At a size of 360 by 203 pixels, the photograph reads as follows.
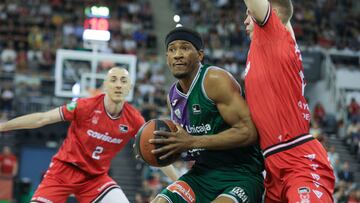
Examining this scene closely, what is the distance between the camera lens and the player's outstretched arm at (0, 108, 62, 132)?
332 inches

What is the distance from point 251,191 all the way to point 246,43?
21521 mm

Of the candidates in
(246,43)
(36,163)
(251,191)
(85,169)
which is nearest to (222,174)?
(251,191)

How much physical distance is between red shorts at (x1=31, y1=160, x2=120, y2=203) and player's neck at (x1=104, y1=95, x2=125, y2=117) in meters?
0.77

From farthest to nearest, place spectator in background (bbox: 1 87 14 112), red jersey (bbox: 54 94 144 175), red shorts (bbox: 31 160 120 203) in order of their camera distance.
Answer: spectator in background (bbox: 1 87 14 112), red jersey (bbox: 54 94 144 175), red shorts (bbox: 31 160 120 203)

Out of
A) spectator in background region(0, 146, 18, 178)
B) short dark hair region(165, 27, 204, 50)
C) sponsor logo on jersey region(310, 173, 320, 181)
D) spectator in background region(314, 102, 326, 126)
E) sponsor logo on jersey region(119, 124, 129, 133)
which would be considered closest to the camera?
sponsor logo on jersey region(310, 173, 320, 181)

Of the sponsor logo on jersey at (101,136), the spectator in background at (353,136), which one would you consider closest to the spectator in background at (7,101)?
the spectator in background at (353,136)

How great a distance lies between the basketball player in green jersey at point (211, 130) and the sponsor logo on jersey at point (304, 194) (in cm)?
61

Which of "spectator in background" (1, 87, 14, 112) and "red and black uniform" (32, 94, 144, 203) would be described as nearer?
"red and black uniform" (32, 94, 144, 203)

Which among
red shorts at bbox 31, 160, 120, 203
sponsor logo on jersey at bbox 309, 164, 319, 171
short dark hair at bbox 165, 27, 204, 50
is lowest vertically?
red shorts at bbox 31, 160, 120, 203

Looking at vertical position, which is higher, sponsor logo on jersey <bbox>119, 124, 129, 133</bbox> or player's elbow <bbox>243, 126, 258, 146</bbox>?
player's elbow <bbox>243, 126, 258, 146</bbox>

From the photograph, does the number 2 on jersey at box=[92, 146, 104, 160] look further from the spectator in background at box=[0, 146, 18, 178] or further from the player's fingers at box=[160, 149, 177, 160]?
the spectator in background at box=[0, 146, 18, 178]

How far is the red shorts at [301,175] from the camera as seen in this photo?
239 inches

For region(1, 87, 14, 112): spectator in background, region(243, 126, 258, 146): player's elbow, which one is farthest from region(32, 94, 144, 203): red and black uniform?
region(1, 87, 14, 112): spectator in background

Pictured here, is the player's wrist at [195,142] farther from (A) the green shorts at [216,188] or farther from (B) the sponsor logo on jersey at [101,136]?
(B) the sponsor logo on jersey at [101,136]
